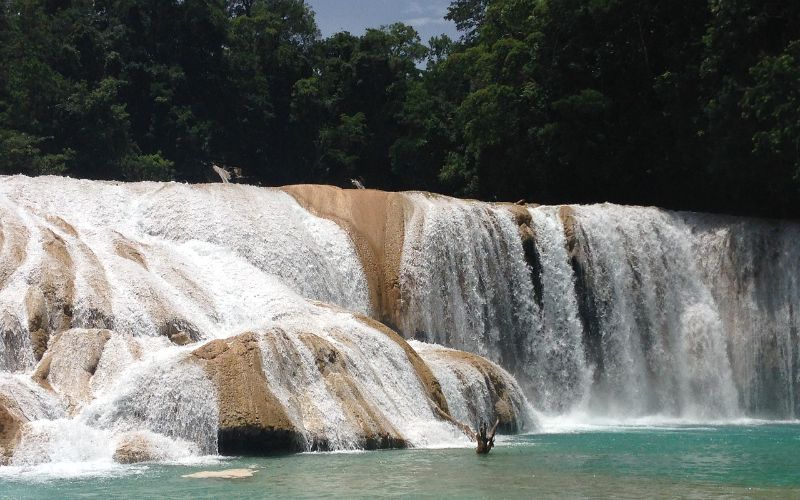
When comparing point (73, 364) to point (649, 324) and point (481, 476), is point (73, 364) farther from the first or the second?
point (649, 324)

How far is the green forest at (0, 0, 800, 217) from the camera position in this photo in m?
35.2

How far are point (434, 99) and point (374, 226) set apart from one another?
25854 mm

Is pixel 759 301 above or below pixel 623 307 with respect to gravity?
above

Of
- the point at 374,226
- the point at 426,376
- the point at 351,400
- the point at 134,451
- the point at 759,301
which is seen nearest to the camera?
the point at 134,451

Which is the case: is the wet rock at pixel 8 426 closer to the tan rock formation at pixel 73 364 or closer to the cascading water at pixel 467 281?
the tan rock formation at pixel 73 364

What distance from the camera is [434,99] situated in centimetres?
5475

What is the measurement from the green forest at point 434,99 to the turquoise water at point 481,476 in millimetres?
14820

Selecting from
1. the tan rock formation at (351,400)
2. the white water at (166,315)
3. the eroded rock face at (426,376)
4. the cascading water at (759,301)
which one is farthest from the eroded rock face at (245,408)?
the cascading water at (759,301)

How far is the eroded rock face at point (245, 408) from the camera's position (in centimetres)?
1883

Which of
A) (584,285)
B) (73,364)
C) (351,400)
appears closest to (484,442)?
(351,400)

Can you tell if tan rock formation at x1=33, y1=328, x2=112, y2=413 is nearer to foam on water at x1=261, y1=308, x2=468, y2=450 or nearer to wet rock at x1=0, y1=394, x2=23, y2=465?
wet rock at x1=0, y1=394, x2=23, y2=465

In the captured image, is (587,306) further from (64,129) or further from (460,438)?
(64,129)

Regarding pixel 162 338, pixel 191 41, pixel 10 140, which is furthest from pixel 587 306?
pixel 191 41

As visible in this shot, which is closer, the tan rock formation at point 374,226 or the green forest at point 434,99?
the tan rock formation at point 374,226
